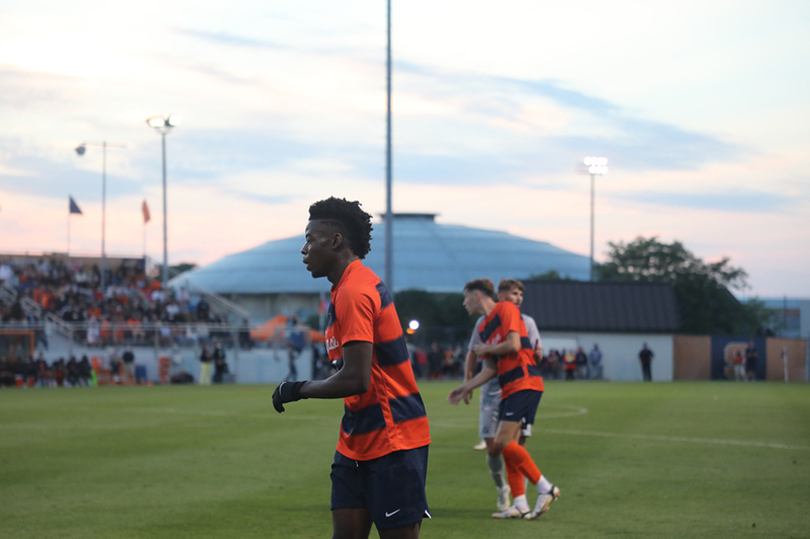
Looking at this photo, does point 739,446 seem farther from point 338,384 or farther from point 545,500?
point 338,384

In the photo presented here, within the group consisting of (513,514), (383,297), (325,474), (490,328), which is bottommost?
(325,474)

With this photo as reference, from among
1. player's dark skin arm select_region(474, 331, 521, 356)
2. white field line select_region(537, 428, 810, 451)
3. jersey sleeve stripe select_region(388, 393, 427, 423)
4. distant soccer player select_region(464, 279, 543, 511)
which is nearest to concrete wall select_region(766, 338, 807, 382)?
white field line select_region(537, 428, 810, 451)

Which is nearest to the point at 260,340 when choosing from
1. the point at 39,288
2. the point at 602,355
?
the point at 39,288

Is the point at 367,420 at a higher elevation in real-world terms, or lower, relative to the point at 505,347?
lower

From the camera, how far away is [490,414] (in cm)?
881

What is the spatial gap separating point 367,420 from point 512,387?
4.03 metres

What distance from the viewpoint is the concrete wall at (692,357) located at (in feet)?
157

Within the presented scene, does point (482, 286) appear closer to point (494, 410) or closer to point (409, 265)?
point (494, 410)

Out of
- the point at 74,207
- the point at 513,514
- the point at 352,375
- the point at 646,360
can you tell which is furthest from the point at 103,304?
the point at 352,375

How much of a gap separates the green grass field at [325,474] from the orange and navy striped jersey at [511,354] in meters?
1.19

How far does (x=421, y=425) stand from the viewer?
437cm

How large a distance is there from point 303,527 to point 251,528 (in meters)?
0.43

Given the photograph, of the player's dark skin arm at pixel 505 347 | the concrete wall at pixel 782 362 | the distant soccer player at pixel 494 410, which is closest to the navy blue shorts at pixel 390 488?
the player's dark skin arm at pixel 505 347

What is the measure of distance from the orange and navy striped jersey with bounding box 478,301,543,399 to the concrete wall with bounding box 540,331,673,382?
3922 cm
